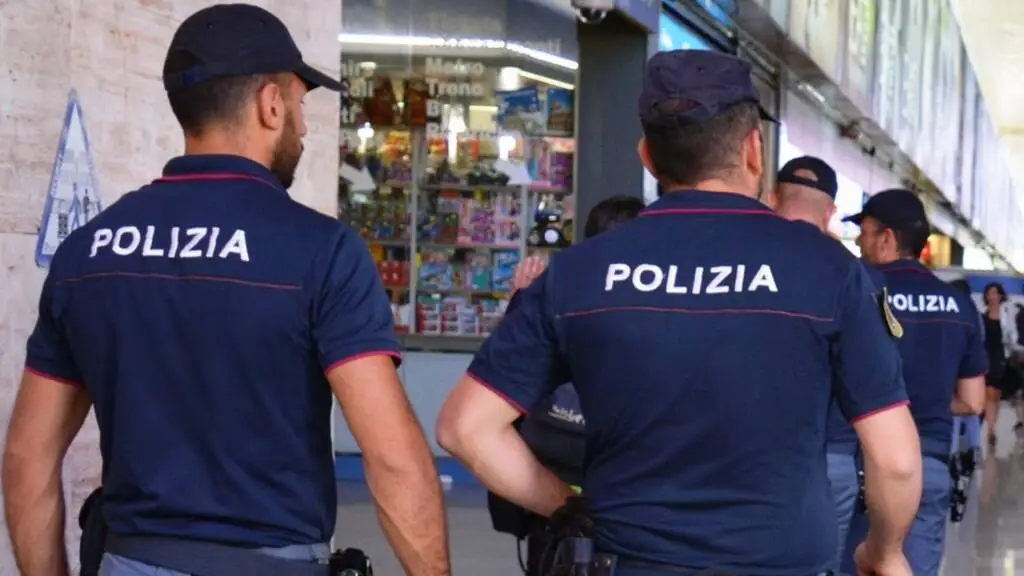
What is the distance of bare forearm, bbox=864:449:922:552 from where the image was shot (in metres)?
2.88

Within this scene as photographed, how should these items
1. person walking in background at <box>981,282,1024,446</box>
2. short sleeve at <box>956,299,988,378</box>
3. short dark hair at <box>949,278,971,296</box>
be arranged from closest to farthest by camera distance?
1. short sleeve at <box>956,299,988,378</box>
2. short dark hair at <box>949,278,971,296</box>
3. person walking in background at <box>981,282,1024,446</box>

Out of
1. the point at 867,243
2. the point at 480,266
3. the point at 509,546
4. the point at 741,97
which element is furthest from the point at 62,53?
the point at 480,266

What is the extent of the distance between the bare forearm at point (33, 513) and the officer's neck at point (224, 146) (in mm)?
587

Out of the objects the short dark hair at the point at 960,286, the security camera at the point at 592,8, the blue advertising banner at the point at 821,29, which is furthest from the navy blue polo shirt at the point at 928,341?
the blue advertising banner at the point at 821,29

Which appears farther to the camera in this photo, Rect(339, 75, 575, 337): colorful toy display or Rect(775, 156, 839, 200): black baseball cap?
Rect(339, 75, 575, 337): colorful toy display

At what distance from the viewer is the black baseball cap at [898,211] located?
5.66m

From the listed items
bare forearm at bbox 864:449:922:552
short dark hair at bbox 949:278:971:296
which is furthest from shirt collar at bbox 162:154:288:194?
short dark hair at bbox 949:278:971:296

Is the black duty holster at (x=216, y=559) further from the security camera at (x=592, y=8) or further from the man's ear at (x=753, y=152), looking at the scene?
the security camera at (x=592, y=8)

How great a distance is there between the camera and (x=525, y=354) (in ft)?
9.57

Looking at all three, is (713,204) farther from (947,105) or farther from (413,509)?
(947,105)

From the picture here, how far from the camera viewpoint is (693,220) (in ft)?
9.42

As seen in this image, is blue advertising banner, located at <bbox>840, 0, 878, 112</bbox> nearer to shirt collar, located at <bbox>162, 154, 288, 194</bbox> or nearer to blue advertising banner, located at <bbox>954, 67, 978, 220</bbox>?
blue advertising banner, located at <bbox>954, 67, 978, 220</bbox>

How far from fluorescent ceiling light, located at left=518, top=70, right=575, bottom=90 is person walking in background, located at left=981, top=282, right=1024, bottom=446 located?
16.4 feet

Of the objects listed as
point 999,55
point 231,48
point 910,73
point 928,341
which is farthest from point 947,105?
point 231,48
